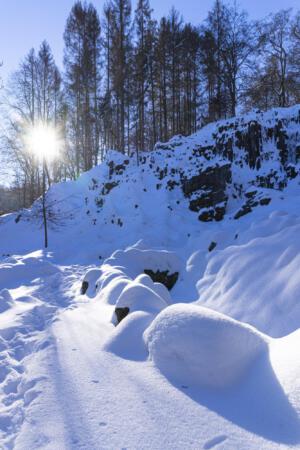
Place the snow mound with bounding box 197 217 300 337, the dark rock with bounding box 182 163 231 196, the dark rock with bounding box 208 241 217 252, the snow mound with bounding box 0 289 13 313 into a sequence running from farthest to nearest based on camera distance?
1. the dark rock with bounding box 182 163 231 196
2. the dark rock with bounding box 208 241 217 252
3. the snow mound with bounding box 0 289 13 313
4. the snow mound with bounding box 197 217 300 337

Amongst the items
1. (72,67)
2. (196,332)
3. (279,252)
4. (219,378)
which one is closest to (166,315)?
(196,332)

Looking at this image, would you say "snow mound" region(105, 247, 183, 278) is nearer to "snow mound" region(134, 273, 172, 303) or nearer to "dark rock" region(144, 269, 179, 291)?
"dark rock" region(144, 269, 179, 291)

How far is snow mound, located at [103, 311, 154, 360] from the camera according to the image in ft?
10.3

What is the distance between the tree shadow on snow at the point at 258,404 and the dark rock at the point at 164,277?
5867 mm

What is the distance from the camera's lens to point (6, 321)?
15.7 ft

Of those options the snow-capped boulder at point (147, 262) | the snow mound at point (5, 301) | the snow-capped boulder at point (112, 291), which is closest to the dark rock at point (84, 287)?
the snow-capped boulder at point (112, 291)

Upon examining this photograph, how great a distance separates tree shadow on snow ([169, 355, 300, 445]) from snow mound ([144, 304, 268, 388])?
9 centimetres

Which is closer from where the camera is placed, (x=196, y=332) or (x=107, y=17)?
(x=196, y=332)

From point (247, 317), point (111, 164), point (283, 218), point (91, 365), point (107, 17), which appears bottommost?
point (247, 317)

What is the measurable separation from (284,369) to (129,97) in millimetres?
21730

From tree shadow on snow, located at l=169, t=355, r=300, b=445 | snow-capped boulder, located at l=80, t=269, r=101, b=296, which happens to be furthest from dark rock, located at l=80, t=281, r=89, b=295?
tree shadow on snow, located at l=169, t=355, r=300, b=445

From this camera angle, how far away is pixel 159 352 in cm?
286

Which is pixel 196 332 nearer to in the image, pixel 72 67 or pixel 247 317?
pixel 247 317

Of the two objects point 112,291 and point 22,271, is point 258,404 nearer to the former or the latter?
point 112,291
